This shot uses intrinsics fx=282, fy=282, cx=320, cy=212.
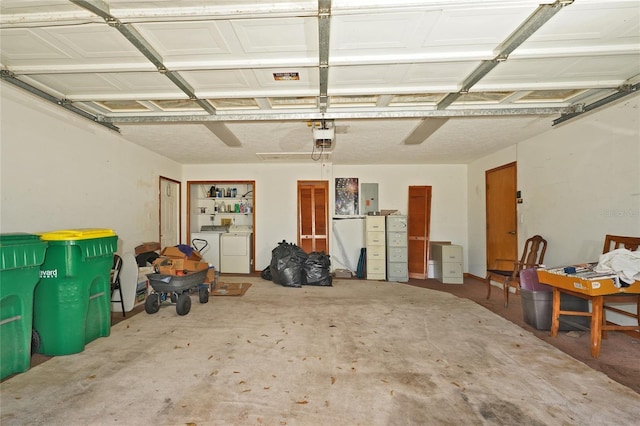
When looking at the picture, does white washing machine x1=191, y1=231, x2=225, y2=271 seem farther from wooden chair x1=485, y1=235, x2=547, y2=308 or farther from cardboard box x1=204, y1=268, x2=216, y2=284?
wooden chair x1=485, y1=235, x2=547, y2=308

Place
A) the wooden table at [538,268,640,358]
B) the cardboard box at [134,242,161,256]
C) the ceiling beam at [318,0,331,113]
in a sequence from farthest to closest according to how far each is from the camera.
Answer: the cardboard box at [134,242,161,256] < the wooden table at [538,268,640,358] < the ceiling beam at [318,0,331,113]

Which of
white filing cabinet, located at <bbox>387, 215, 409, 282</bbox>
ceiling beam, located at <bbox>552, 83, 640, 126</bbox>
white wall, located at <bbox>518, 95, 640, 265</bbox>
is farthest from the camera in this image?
white filing cabinet, located at <bbox>387, 215, 409, 282</bbox>

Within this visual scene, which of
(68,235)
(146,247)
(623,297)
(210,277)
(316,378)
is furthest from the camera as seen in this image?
(146,247)

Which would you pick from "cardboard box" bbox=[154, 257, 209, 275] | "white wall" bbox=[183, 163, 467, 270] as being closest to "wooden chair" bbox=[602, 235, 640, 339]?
"white wall" bbox=[183, 163, 467, 270]

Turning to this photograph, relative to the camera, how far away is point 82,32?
1.89m

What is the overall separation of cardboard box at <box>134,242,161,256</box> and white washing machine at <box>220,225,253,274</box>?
1361 mm

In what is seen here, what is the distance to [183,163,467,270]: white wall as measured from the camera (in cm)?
618

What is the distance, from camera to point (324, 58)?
2100mm

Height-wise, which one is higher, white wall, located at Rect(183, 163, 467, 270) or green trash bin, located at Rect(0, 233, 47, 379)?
white wall, located at Rect(183, 163, 467, 270)

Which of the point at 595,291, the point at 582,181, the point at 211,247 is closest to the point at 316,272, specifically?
the point at 211,247

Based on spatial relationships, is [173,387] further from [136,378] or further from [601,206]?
[601,206]

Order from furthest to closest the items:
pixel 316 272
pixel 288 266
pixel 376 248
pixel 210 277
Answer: pixel 376 248, pixel 316 272, pixel 288 266, pixel 210 277

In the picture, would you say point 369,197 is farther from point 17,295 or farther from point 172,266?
point 17,295

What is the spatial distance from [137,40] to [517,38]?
258 centimetres
